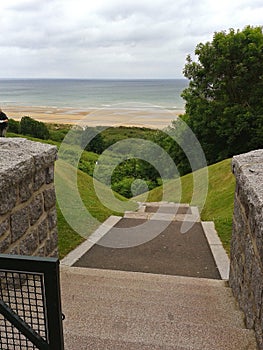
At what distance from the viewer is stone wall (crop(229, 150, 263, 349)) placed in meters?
2.53

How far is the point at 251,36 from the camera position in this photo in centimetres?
1820

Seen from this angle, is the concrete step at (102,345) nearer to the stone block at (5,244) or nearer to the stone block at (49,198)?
the stone block at (5,244)

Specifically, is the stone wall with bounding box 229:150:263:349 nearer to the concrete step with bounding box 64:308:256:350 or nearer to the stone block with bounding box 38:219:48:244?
the concrete step with bounding box 64:308:256:350

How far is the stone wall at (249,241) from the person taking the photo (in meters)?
2.53

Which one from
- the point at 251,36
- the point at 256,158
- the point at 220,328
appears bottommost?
the point at 220,328

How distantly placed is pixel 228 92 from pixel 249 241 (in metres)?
17.3

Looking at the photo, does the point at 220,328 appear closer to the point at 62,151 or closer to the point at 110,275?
the point at 110,275

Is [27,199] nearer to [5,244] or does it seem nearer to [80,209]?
[5,244]

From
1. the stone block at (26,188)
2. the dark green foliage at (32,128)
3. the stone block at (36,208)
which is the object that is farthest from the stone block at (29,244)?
the dark green foliage at (32,128)

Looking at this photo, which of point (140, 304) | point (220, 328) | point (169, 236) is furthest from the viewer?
point (169, 236)

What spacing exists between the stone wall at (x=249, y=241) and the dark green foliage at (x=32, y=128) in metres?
24.8

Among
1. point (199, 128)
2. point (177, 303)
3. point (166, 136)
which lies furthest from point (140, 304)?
point (166, 136)

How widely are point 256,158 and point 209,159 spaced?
17.0 m

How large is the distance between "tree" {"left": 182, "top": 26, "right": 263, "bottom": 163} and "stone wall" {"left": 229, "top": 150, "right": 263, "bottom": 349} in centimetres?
1538
